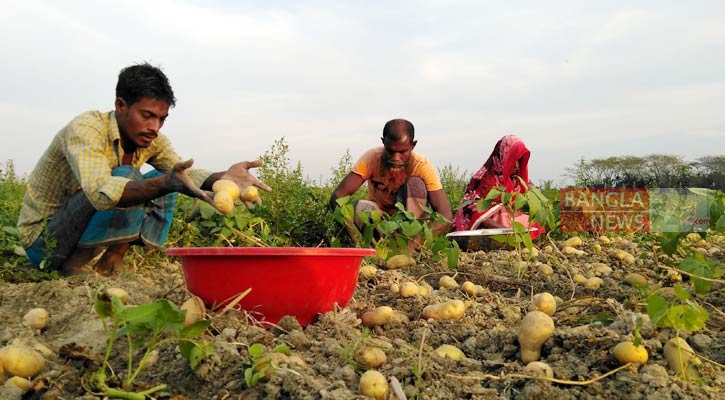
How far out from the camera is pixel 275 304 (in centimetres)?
212

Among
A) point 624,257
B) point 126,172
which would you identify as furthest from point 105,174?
point 624,257

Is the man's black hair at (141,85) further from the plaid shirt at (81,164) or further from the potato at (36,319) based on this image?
the potato at (36,319)

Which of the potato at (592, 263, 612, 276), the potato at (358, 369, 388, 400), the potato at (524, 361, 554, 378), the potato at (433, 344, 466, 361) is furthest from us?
the potato at (592, 263, 612, 276)

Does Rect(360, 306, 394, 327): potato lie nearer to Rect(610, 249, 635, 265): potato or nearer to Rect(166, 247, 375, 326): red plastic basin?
Rect(166, 247, 375, 326): red plastic basin

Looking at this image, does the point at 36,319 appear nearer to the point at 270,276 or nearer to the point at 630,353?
the point at 270,276

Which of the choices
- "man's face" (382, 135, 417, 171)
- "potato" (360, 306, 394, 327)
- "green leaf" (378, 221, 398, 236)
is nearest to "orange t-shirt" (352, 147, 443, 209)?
"man's face" (382, 135, 417, 171)

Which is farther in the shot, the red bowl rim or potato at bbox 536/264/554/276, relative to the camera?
potato at bbox 536/264/554/276

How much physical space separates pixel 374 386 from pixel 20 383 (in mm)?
1016

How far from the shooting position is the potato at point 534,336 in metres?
1.88

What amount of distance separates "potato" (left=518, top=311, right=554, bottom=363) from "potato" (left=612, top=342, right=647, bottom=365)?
22 cm

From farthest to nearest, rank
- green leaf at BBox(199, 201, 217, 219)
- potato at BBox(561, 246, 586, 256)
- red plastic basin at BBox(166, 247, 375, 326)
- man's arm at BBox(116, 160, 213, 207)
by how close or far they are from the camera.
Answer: potato at BBox(561, 246, 586, 256) → green leaf at BBox(199, 201, 217, 219) → man's arm at BBox(116, 160, 213, 207) → red plastic basin at BBox(166, 247, 375, 326)

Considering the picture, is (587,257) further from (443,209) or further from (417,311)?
(417,311)

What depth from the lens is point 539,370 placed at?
1681 mm

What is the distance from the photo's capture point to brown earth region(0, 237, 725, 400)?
1637 mm
